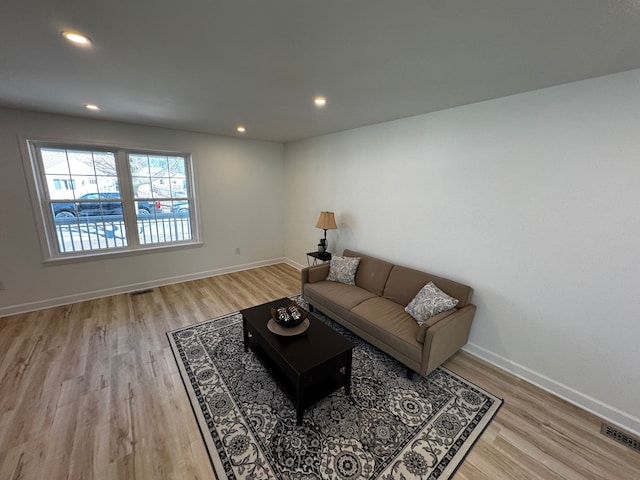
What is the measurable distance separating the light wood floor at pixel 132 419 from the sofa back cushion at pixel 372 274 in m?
1.08

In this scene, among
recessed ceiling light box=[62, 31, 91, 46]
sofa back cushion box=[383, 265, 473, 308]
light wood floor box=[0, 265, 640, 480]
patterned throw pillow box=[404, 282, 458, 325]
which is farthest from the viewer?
sofa back cushion box=[383, 265, 473, 308]

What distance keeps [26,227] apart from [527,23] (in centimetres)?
513

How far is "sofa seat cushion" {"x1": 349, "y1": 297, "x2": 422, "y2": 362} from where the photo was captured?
2211 mm

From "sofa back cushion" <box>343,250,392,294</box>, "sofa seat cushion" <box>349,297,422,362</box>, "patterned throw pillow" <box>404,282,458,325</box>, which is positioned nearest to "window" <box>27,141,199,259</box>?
"sofa back cushion" <box>343,250,392,294</box>

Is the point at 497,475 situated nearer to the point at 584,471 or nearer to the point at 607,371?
the point at 584,471

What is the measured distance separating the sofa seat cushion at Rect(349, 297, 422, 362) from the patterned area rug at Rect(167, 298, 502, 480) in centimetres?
31

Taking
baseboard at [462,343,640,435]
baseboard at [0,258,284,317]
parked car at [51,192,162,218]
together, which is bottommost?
baseboard at [462,343,640,435]

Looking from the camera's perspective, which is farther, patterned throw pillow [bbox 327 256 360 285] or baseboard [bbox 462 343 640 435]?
patterned throw pillow [bbox 327 256 360 285]

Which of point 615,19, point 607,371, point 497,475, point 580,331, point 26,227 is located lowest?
point 497,475

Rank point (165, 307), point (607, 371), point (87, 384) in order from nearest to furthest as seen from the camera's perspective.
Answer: point (607, 371) → point (87, 384) → point (165, 307)

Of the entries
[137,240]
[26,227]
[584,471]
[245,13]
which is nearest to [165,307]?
[137,240]

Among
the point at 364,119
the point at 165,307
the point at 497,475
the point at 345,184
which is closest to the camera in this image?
the point at 497,475

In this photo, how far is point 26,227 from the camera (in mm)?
3166

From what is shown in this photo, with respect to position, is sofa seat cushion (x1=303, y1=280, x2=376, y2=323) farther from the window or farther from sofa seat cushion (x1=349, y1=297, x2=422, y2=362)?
the window
